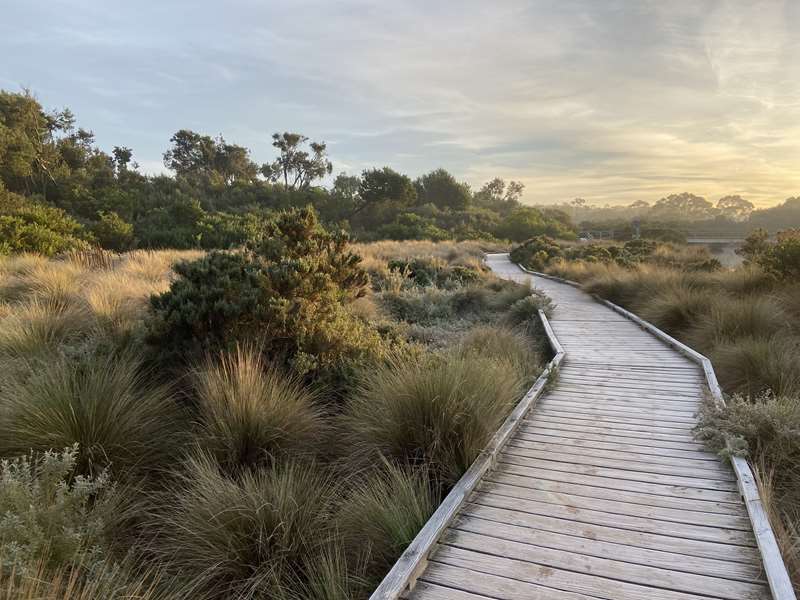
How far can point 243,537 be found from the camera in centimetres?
275

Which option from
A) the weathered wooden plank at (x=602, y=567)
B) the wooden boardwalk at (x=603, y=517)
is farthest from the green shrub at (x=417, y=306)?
the weathered wooden plank at (x=602, y=567)

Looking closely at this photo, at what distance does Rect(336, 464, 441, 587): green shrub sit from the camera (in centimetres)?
279

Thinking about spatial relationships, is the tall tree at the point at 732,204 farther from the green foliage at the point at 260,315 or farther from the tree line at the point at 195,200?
the green foliage at the point at 260,315

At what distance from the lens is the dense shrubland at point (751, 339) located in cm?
351

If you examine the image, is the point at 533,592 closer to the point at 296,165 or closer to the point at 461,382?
the point at 461,382

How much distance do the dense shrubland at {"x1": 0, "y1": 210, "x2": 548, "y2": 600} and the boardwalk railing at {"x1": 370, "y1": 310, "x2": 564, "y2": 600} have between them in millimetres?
129

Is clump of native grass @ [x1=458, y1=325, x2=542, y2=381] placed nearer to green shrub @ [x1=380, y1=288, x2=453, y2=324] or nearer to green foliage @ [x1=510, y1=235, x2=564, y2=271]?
green shrub @ [x1=380, y1=288, x2=453, y2=324]

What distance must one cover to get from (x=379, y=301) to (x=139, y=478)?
7.42 metres

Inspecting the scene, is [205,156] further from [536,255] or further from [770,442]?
[770,442]

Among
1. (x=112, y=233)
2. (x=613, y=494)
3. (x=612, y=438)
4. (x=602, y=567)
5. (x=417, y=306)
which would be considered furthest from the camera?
(x=112, y=233)

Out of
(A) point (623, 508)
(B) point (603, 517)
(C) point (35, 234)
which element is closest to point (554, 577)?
(B) point (603, 517)

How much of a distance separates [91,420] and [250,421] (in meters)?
1.12

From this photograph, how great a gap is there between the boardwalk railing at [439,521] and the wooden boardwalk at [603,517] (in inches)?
2.5

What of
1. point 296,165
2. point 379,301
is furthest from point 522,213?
point 379,301
